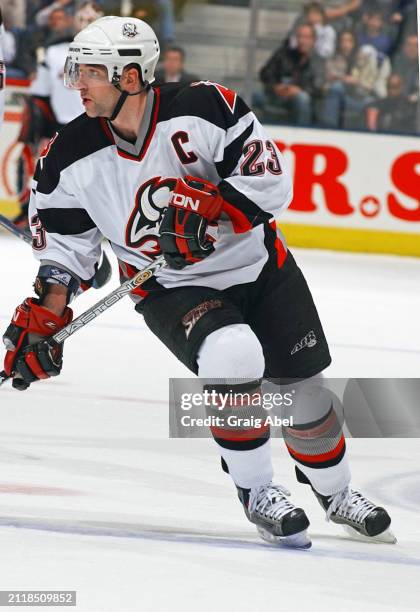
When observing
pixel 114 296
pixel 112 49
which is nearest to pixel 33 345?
pixel 114 296

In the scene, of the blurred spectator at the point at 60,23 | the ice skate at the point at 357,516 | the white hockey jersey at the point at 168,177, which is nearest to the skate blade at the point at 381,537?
the ice skate at the point at 357,516

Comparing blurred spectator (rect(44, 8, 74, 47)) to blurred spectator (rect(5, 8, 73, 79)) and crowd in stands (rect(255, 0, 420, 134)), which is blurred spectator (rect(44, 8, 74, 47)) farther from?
crowd in stands (rect(255, 0, 420, 134))

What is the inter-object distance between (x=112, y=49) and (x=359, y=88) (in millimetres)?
5626

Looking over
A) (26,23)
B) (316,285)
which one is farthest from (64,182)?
(26,23)

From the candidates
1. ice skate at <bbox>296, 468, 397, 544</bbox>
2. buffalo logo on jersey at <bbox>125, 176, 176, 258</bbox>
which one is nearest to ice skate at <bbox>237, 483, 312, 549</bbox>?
ice skate at <bbox>296, 468, 397, 544</bbox>

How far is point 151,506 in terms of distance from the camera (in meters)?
3.08

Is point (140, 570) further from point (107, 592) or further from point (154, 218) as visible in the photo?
point (154, 218)

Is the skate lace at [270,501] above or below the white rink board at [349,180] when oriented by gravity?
above

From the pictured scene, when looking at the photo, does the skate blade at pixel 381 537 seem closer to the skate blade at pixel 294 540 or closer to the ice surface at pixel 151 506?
the ice surface at pixel 151 506

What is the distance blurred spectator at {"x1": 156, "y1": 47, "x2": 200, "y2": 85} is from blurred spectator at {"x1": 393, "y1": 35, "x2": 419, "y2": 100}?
1.23m

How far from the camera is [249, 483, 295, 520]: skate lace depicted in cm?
279

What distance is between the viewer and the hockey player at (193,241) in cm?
277

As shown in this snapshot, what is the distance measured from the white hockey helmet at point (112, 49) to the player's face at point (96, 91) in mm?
11

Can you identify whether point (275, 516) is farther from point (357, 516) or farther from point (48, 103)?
point (48, 103)
